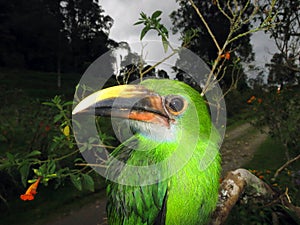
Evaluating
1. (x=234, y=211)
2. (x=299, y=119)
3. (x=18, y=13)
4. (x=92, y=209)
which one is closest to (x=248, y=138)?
(x=299, y=119)

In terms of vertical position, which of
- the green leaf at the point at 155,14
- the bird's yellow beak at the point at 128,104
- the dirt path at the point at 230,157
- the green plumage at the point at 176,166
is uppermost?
the green leaf at the point at 155,14

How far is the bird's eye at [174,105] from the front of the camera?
2102 millimetres

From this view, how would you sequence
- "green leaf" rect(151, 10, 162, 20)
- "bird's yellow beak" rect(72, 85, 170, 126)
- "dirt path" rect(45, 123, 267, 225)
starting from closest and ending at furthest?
"bird's yellow beak" rect(72, 85, 170, 126) < "green leaf" rect(151, 10, 162, 20) < "dirt path" rect(45, 123, 267, 225)

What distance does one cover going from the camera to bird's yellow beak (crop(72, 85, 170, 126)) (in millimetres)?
2014

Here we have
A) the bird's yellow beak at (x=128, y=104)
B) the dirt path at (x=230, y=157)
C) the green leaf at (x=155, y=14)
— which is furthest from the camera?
the dirt path at (x=230, y=157)

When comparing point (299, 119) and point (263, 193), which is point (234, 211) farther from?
point (299, 119)

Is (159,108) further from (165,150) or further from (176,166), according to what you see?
(176,166)

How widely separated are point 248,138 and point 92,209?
8280 millimetres

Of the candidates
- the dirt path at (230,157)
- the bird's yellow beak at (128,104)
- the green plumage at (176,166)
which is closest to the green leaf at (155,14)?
the green plumage at (176,166)

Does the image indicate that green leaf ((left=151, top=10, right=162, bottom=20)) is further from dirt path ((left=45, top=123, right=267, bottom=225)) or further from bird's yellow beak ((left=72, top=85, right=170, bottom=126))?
dirt path ((left=45, top=123, right=267, bottom=225))

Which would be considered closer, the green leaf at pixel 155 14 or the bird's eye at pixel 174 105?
the bird's eye at pixel 174 105

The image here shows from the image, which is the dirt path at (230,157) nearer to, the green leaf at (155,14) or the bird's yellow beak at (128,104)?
the bird's yellow beak at (128,104)

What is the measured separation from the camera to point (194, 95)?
7.14 ft

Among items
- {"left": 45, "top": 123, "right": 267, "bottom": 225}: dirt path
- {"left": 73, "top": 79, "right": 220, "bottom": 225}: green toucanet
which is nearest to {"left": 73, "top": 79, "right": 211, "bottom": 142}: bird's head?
{"left": 73, "top": 79, "right": 220, "bottom": 225}: green toucanet
